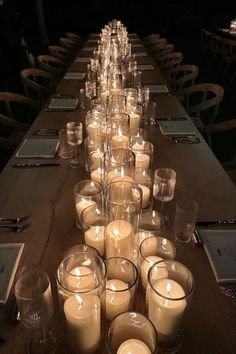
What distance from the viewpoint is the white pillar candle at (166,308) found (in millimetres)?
700

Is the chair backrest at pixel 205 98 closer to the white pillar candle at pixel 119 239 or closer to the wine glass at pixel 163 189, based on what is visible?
the wine glass at pixel 163 189

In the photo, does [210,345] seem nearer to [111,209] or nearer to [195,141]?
[111,209]

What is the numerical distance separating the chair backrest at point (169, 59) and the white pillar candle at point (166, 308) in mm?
3550

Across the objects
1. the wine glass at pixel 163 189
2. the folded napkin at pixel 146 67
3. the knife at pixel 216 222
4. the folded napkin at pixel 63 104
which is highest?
the wine glass at pixel 163 189

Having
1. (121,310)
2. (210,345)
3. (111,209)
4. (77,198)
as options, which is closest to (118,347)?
(121,310)

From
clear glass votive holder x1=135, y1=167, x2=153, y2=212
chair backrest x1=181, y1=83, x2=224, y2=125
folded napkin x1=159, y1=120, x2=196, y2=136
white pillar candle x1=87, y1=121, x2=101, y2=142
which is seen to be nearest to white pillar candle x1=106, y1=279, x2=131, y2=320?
clear glass votive holder x1=135, y1=167, x2=153, y2=212

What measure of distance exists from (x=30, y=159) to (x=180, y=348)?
1.10 metres

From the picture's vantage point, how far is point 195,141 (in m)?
1.77

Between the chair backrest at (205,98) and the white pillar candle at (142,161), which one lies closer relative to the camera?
the white pillar candle at (142,161)

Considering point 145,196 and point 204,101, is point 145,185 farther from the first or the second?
point 204,101

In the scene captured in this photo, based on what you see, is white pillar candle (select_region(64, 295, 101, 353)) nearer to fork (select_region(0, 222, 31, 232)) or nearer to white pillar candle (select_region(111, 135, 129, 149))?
fork (select_region(0, 222, 31, 232))

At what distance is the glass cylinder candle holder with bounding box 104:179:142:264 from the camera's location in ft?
2.93

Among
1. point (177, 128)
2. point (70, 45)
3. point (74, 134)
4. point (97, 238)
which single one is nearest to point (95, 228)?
point (97, 238)

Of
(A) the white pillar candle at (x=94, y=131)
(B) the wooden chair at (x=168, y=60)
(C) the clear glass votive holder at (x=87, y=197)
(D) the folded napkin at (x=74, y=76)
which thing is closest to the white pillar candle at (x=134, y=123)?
(A) the white pillar candle at (x=94, y=131)
